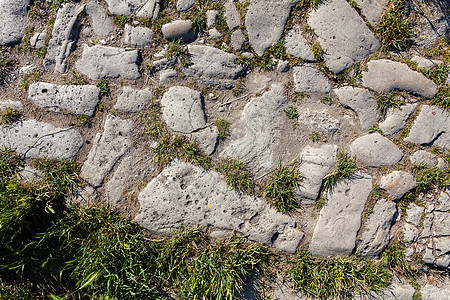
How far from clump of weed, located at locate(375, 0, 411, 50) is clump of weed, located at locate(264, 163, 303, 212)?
1.27 m

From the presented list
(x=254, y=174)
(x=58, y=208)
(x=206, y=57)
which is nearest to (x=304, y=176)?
(x=254, y=174)

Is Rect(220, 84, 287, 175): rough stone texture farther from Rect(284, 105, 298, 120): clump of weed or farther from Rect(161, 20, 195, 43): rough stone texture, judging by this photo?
Rect(161, 20, 195, 43): rough stone texture

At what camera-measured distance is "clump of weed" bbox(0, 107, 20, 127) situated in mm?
2369

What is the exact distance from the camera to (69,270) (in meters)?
2.34

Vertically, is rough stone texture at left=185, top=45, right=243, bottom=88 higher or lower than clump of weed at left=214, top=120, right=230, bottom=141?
higher

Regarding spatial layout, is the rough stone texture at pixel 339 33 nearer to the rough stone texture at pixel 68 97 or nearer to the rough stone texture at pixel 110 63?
the rough stone texture at pixel 110 63

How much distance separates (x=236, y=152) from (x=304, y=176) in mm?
584

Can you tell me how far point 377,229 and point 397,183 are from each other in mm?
408

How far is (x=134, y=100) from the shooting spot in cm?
238

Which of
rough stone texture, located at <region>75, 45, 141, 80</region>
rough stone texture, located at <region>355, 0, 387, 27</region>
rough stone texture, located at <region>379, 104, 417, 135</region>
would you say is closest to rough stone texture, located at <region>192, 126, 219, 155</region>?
rough stone texture, located at <region>75, 45, 141, 80</region>

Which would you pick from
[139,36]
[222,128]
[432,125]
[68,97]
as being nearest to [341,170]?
[432,125]

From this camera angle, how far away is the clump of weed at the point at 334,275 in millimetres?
2340

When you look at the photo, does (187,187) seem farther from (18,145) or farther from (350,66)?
(350,66)

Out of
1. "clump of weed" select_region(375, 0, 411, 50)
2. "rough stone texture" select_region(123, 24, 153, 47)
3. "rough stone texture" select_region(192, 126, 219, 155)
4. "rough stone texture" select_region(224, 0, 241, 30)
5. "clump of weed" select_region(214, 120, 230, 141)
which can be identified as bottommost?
"rough stone texture" select_region(192, 126, 219, 155)
